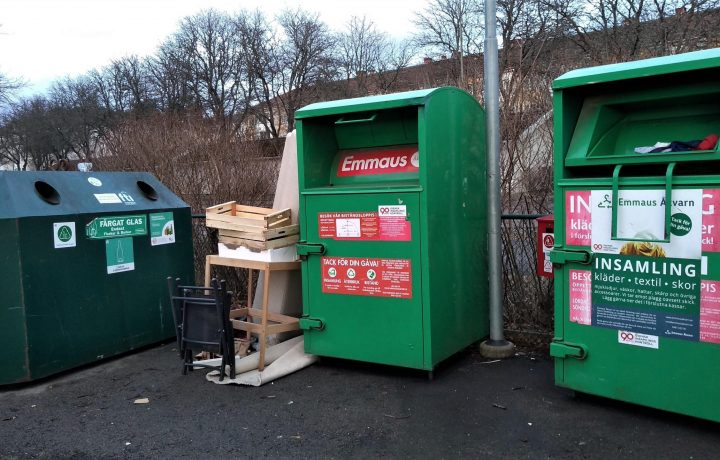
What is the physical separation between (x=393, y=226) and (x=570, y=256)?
1200 mm

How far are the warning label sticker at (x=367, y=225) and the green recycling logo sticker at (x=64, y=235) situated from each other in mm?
1979

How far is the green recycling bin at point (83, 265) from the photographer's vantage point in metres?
4.30

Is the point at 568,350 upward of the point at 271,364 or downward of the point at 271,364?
upward

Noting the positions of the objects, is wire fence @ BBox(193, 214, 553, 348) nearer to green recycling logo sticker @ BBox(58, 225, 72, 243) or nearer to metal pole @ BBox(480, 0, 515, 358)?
metal pole @ BBox(480, 0, 515, 358)

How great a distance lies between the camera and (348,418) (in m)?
3.63

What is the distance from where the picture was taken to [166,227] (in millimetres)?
5449

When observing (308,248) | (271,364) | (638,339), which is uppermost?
(308,248)

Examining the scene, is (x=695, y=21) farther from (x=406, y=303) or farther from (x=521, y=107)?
(x=406, y=303)

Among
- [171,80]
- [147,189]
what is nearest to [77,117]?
[171,80]

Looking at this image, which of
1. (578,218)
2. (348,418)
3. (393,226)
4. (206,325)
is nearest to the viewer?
(578,218)

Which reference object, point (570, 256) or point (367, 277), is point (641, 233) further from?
point (367, 277)

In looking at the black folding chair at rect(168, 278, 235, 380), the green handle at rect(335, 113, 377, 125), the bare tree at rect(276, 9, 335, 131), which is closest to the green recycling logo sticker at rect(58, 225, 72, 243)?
the black folding chair at rect(168, 278, 235, 380)

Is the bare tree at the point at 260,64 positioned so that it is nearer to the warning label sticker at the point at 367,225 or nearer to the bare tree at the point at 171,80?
the bare tree at the point at 171,80

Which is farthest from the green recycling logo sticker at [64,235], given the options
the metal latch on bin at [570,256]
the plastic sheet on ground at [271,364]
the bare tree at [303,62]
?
the bare tree at [303,62]
